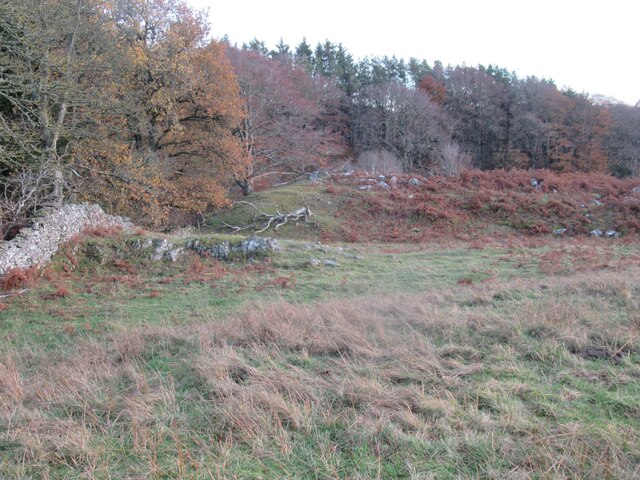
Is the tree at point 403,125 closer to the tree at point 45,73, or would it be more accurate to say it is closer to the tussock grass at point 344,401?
the tree at point 45,73

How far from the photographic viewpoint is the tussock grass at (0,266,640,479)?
2957mm

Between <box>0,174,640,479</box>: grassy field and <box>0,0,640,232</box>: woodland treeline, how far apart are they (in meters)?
7.85

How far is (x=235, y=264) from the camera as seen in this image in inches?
584

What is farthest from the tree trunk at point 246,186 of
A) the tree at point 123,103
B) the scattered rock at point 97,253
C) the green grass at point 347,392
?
the green grass at point 347,392

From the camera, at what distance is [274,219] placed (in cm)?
2442

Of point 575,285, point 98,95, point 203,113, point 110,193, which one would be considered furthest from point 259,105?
point 575,285

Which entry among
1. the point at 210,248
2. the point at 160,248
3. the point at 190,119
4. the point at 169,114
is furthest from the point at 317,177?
the point at 160,248

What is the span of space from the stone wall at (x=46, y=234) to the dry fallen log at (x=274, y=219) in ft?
29.6

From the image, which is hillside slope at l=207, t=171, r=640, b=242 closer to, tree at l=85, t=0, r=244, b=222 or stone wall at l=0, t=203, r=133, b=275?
tree at l=85, t=0, r=244, b=222

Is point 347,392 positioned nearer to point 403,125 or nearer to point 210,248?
point 210,248

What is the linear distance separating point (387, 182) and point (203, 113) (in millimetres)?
12998

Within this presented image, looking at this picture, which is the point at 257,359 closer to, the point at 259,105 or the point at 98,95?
the point at 98,95

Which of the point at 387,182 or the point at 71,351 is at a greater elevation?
the point at 387,182

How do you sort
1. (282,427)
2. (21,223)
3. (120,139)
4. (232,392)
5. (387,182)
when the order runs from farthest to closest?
(387,182)
(120,139)
(21,223)
(232,392)
(282,427)
